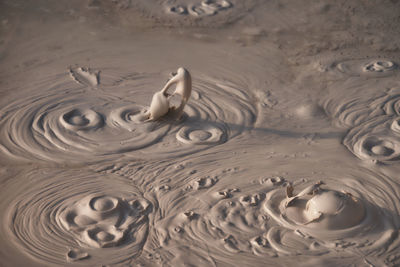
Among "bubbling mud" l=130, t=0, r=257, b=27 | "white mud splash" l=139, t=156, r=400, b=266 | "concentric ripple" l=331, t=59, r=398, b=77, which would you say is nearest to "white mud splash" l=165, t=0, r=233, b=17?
"bubbling mud" l=130, t=0, r=257, b=27

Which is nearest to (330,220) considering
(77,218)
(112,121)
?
(77,218)

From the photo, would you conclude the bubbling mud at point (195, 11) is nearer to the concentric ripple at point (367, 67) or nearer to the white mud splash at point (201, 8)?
the white mud splash at point (201, 8)

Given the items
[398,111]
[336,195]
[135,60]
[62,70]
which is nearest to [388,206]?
[336,195]

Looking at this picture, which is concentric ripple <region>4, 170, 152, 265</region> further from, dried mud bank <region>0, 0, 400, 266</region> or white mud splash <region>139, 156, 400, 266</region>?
white mud splash <region>139, 156, 400, 266</region>

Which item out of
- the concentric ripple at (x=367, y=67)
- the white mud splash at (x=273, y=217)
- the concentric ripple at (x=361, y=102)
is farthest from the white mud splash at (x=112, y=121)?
the concentric ripple at (x=367, y=67)

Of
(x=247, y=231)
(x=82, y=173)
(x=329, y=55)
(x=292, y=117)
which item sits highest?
(x=329, y=55)

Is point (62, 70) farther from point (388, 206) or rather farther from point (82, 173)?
point (388, 206)
